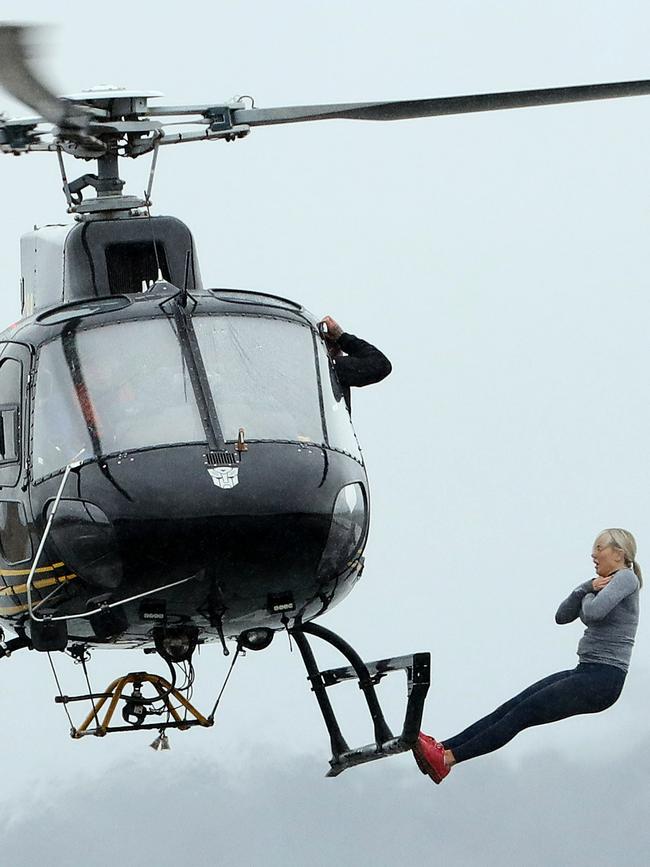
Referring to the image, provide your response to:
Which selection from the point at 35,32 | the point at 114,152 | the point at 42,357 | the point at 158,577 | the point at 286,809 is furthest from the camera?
the point at 286,809

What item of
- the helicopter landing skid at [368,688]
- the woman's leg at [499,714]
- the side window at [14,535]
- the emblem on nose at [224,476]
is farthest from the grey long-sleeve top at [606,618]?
the side window at [14,535]

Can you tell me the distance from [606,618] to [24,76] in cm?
433

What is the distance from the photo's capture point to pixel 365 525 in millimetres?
11312

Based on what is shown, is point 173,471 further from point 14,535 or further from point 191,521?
point 14,535

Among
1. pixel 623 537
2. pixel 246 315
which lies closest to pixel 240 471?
pixel 246 315

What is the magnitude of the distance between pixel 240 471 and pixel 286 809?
26.2 metres

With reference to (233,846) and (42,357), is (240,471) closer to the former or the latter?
(42,357)

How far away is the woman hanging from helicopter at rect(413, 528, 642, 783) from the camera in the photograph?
11648mm

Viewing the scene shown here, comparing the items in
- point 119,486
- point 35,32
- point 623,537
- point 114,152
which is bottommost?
point 623,537

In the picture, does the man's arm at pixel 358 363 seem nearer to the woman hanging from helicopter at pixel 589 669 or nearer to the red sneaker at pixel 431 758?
the woman hanging from helicopter at pixel 589 669

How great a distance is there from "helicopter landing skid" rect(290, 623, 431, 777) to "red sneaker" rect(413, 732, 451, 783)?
0.17 feet

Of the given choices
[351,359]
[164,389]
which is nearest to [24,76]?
[164,389]

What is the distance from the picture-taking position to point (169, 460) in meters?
10.6

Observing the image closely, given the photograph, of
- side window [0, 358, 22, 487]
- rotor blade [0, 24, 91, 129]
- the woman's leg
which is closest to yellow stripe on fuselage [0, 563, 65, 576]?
side window [0, 358, 22, 487]
